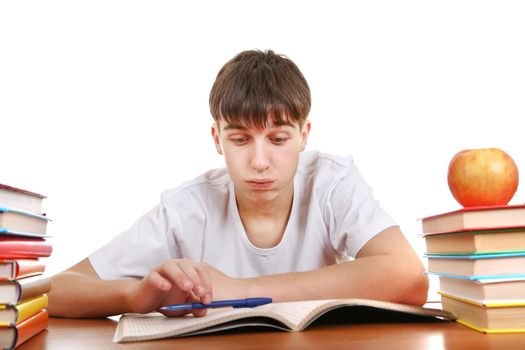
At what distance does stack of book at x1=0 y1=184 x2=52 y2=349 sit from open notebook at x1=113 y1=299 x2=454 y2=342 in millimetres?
110

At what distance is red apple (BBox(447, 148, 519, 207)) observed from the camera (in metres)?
0.89

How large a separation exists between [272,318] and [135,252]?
664 mm

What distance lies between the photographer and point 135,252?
1469 millimetres

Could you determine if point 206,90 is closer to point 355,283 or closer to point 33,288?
point 355,283

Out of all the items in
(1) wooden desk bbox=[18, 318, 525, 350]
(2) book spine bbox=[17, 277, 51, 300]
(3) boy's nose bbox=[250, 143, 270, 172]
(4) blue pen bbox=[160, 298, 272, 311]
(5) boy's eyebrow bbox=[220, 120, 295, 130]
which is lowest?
(1) wooden desk bbox=[18, 318, 525, 350]

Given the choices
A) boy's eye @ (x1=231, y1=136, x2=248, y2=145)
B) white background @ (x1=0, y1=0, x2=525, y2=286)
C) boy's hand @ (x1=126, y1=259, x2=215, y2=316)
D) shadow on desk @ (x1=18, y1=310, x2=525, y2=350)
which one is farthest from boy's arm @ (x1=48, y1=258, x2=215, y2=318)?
white background @ (x1=0, y1=0, x2=525, y2=286)

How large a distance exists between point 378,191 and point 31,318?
2.13m

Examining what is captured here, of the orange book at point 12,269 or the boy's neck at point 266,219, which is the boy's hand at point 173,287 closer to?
the orange book at point 12,269

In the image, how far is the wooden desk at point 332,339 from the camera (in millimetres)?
724

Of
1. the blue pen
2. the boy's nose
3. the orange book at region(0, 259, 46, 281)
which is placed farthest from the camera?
the boy's nose

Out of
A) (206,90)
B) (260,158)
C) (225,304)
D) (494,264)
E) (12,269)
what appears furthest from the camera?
(206,90)

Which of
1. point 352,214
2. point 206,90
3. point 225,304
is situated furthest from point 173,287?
point 206,90

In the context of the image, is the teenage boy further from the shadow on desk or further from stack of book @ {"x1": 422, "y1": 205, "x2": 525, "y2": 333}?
stack of book @ {"x1": 422, "y1": 205, "x2": 525, "y2": 333}

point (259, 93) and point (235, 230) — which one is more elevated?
point (259, 93)
